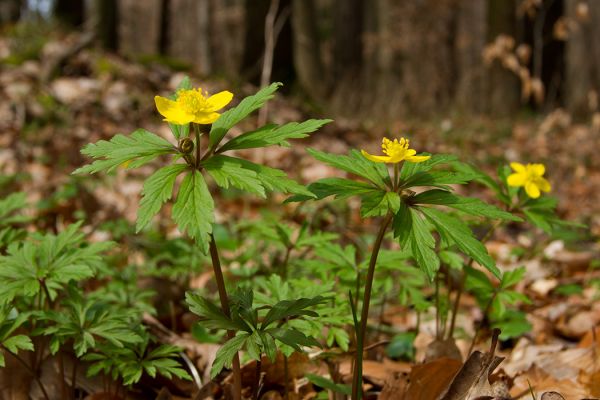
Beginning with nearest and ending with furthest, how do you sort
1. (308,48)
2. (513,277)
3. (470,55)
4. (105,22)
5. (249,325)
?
(249,325) < (513,277) < (105,22) < (470,55) < (308,48)

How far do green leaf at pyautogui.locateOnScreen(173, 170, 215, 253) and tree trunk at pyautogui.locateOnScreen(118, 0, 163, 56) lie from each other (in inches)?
268

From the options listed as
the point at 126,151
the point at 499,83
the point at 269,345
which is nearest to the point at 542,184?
the point at 269,345

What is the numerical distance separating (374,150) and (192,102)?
4.87 meters

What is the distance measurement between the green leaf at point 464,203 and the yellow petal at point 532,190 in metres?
0.39

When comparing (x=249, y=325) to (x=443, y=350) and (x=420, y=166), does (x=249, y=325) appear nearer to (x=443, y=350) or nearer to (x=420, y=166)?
(x=420, y=166)

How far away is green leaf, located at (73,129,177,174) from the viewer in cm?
114

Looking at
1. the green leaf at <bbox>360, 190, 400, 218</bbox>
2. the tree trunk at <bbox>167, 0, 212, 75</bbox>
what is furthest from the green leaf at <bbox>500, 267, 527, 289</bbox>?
the tree trunk at <bbox>167, 0, 212, 75</bbox>

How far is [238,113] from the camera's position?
4.13ft

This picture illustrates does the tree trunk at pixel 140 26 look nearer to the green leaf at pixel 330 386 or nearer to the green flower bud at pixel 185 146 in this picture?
the green leaf at pixel 330 386

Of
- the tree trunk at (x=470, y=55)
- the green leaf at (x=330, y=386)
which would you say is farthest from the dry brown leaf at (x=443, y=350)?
the tree trunk at (x=470, y=55)

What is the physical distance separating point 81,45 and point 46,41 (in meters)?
0.79

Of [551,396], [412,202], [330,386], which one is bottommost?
[330,386]

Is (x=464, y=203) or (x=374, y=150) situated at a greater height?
(x=464, y=203)

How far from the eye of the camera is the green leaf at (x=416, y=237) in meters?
1.14
